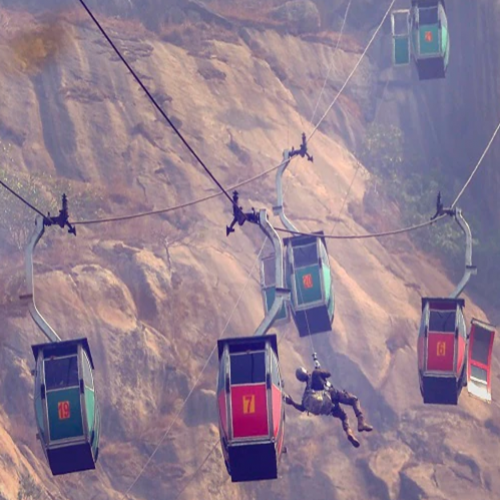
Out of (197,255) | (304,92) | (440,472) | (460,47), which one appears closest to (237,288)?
(197,255)

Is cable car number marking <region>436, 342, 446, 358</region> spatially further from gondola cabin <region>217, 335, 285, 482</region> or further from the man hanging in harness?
gondola cabin <region>217, 335, 285, 482</region>

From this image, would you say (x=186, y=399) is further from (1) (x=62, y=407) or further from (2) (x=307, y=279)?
(1) (x=62, y=407)

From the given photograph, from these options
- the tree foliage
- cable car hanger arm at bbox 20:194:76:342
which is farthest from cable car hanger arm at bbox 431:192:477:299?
the tree foliage

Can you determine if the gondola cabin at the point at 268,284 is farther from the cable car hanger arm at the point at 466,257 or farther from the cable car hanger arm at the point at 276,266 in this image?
the cable car hanger arm at the point at 276,266

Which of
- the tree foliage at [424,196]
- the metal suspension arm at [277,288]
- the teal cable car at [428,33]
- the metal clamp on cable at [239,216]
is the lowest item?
the metal suspension arm at [277,288]

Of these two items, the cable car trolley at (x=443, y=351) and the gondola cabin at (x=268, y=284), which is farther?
the gondola cabin at (x=268, y=284)

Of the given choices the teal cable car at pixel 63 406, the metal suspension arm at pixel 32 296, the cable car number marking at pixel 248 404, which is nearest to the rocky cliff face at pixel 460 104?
the metal suspension arm at pixel 32 296

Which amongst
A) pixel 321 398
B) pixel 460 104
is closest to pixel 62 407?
pixel 321 398
